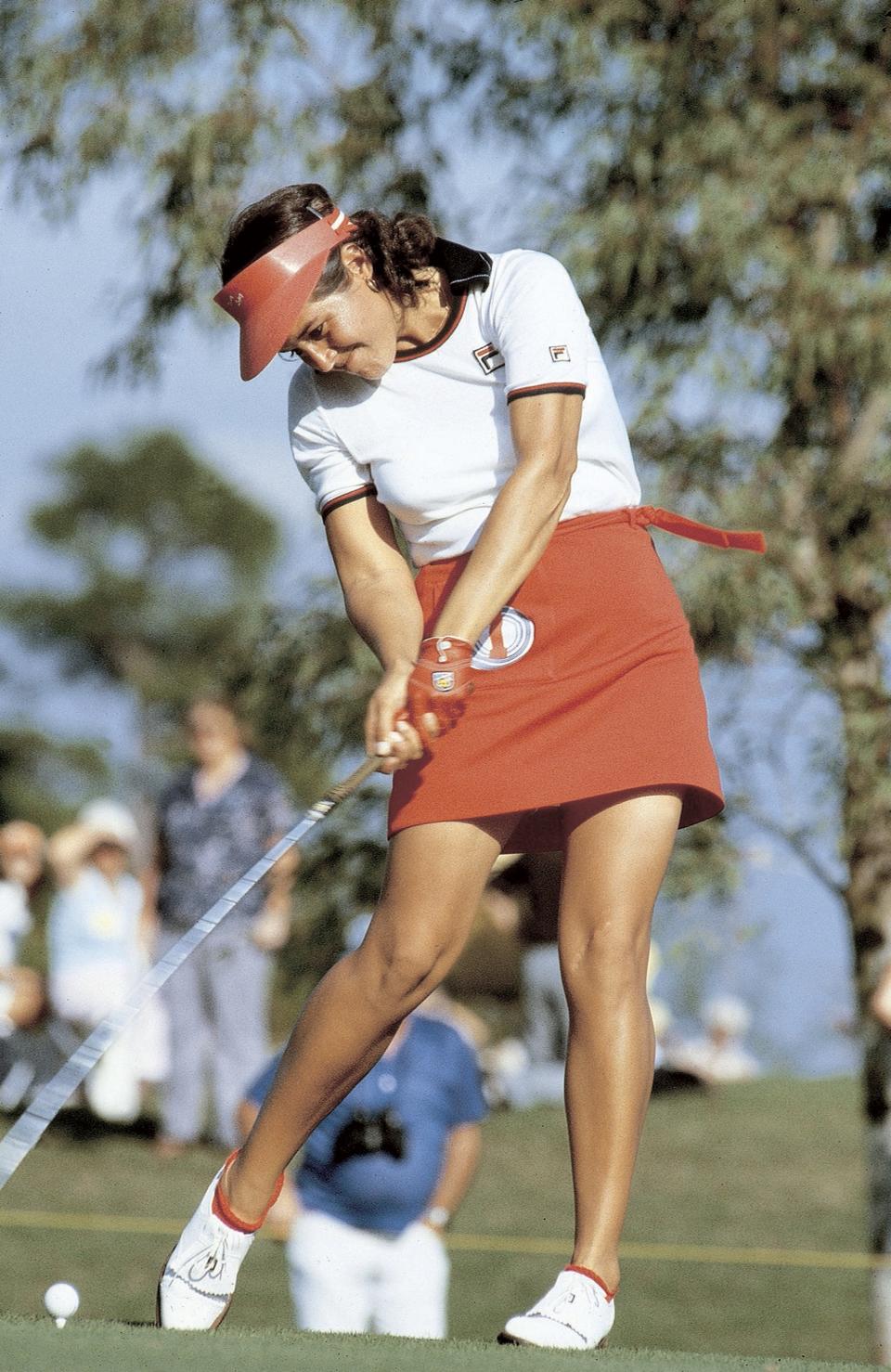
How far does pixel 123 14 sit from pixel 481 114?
1.29 metres

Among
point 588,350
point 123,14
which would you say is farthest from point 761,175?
point 588,350

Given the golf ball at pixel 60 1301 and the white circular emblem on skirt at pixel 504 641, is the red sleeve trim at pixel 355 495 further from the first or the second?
the golf ball at pixel 60 1301

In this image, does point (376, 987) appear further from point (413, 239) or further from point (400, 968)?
point (413, 239)

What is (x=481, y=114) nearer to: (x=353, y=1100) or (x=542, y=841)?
(x=353, y=1100)

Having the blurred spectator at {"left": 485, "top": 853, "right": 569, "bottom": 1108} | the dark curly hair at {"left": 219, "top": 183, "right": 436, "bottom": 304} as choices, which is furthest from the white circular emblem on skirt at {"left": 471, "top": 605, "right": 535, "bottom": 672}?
the blurred spectator at {"left": 485, "top": 853, "right": 569, "bottom": 1108}

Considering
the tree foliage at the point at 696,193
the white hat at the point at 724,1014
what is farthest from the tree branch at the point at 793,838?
the white hat at the point at 724,1014

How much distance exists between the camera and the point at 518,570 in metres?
3.09

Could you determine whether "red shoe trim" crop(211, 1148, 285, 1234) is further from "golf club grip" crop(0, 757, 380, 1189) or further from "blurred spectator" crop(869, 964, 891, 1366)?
"blurred spectator" crop(869, 964, 891, 1366)

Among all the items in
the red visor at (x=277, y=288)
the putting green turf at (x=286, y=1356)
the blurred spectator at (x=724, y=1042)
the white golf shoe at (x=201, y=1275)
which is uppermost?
the red visor at (x=277, y=288)

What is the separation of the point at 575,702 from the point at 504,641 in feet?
0.50

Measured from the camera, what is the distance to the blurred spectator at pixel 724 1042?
14.9 m

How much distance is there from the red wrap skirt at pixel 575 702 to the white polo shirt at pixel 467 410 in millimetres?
80

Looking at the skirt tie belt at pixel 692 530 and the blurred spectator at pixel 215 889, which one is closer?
the skirt tie belt at pixel 692 530

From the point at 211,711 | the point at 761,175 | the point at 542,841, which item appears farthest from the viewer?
the point at 211,711
